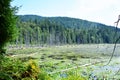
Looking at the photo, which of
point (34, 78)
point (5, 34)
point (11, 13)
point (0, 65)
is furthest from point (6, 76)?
point (11, 13)

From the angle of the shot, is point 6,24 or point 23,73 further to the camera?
point 6,24

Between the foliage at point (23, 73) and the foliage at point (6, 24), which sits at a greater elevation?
the foliage at point (6, 24)

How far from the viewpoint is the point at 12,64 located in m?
11.0

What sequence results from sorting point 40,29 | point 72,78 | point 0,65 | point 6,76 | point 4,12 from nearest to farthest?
point 72,78, point 6,76, point 0,65, point 4,12, point 40,29

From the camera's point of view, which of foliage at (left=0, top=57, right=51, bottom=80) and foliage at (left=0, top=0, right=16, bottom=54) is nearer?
foliage at (left=0, top=57, right=51, bottom=80)

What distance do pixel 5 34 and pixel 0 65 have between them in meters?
3.76

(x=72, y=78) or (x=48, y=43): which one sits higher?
(x=72, y=78)

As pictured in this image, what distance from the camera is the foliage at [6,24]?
14.4 meters

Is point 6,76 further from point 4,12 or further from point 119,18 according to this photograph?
point 119,18

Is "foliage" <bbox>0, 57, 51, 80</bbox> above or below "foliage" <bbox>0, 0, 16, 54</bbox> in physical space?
below

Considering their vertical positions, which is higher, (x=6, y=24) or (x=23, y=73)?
(x=6, y=24)

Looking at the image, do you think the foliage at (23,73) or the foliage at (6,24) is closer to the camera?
the foliage at (23,73)

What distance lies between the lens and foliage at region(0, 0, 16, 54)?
14375mm

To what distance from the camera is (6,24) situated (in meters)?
14.5
